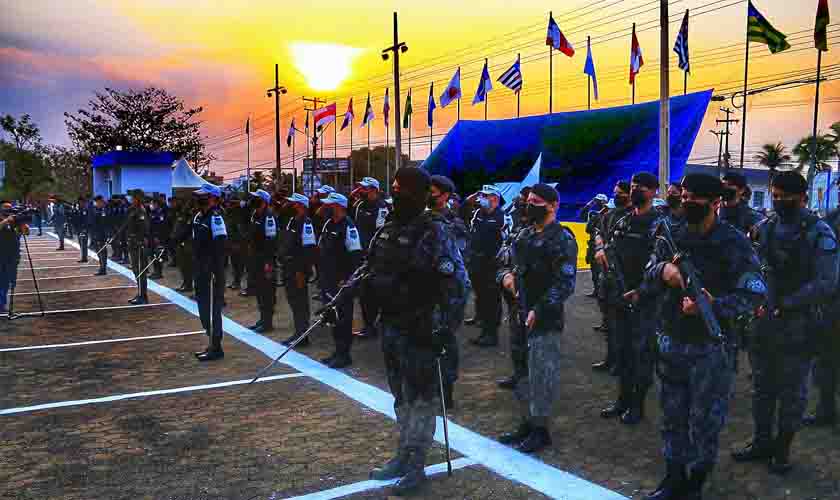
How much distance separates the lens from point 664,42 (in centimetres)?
1692

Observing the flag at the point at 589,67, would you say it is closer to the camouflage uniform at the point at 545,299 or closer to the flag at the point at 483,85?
the flag at the point at 483,85

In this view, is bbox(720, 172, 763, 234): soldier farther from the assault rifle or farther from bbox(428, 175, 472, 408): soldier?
the assault rifle

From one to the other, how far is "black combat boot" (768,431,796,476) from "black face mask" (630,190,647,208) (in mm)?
2176

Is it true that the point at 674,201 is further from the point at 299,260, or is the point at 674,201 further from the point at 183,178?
the point at 183,178

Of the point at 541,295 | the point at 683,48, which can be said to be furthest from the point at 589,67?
the point at 541,295

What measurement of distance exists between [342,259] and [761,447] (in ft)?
17.9

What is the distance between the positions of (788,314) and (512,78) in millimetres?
23662

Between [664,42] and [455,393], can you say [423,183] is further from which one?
[664,42]

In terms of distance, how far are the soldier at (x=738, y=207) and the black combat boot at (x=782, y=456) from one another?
119 inches

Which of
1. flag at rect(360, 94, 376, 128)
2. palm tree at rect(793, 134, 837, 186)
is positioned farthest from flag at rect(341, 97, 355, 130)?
palm tree at rect(793, 134, 837, 186)

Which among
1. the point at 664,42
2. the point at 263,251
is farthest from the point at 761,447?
the point at 664,42

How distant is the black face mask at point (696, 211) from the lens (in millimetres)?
3758

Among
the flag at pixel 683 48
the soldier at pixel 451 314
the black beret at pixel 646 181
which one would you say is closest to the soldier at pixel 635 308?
the black beret at pixel 646 181

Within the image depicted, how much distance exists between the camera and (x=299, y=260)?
348 inches
